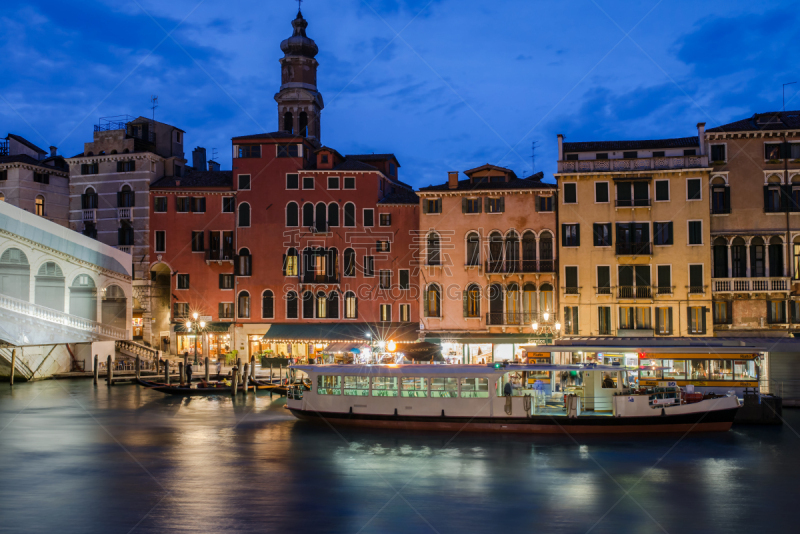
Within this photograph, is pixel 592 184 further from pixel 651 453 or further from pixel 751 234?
pixel 651 453

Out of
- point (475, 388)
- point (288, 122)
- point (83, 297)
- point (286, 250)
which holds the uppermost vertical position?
point (288, 122)

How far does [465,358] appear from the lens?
42781mm

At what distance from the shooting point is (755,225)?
39.9 m

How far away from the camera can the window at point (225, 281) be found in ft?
156

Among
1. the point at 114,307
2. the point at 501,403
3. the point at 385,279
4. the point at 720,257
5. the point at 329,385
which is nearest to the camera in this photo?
the point at 501,403

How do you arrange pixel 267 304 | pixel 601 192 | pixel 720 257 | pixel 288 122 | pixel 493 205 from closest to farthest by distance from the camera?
pixel 720 257, pixel 601 192, pixel 493 205, pixel 267 304, pixel 288 122

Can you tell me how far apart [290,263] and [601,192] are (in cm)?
1903

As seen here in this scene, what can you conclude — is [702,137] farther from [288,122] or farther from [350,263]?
[288,122]

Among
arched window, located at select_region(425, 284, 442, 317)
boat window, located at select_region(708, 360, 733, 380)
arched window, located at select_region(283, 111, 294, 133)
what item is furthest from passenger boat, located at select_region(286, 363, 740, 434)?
arched window, located at select_region(283, 111, 294, 133)

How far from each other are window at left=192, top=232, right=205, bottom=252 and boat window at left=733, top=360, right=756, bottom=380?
31291 millimetres

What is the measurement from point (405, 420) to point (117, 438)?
32.3ft

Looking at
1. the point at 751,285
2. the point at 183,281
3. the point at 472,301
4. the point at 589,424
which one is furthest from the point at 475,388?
the point at 183,281

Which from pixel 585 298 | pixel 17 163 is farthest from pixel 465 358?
pixel 17 163

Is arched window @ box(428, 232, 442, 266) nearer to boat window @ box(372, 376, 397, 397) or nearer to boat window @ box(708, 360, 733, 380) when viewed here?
boat window @ box(708, 360, 733, 380)
